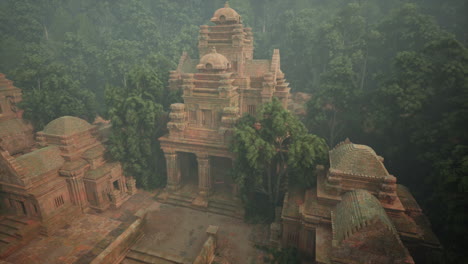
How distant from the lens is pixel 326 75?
31266mm

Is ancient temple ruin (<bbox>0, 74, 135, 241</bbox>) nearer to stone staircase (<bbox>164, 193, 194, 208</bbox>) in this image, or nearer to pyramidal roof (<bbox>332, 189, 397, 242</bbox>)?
stone staircase (<bbox>164, 193, 194, 208</bbox>)

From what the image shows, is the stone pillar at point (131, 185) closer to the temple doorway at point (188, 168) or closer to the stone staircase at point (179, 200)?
the stone staircase at point (179, 200)

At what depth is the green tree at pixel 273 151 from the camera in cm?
1794

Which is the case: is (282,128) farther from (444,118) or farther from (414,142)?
(444,118)

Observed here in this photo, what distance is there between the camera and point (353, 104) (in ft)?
97.1

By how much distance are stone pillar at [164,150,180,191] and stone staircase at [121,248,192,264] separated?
274 inches

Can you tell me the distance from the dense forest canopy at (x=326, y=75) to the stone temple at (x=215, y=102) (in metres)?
2.83

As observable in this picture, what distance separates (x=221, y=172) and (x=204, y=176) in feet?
10.7

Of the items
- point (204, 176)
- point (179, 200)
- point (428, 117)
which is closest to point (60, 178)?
point (179, 200)

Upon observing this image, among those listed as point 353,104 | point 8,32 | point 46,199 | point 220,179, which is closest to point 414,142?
point 353,104

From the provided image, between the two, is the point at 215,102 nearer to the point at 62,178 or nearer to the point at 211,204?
the point at 211,204

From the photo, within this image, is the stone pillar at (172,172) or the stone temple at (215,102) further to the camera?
the stone pillar at (172,172)

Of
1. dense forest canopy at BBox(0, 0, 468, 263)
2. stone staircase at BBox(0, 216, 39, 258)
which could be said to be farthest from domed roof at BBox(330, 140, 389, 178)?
stone staircase at BBox(0, 216, 39, 258)

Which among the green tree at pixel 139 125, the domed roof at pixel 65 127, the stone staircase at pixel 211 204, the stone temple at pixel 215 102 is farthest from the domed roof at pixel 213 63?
the domed roof at pixel 65 127
